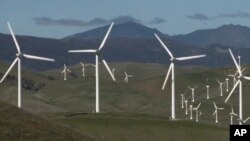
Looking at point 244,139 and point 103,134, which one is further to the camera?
point 103,134

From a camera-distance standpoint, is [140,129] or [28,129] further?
[140,129]

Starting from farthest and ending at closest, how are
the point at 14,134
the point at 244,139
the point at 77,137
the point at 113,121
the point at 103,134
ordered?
1. the point at 113,121
2. the point at 103,134
3. the point at 77,137
4. the point at 14,134
5. the point at 244,139

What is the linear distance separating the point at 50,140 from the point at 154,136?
218 ft

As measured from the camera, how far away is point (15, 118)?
7919 cm

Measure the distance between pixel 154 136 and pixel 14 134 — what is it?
67582 mm

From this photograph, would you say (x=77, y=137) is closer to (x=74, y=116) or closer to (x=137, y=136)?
(x=137, y=136)

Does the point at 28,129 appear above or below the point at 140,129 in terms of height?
above

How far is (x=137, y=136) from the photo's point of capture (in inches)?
5349

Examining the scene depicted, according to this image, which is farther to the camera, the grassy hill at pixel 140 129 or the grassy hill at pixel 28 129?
the grassy hill at pixel 140 129

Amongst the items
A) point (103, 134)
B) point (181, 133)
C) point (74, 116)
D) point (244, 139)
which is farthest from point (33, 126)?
point (74, 116)

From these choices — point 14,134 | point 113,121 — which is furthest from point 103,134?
point 14,134

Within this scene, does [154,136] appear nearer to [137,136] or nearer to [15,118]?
[137,136]

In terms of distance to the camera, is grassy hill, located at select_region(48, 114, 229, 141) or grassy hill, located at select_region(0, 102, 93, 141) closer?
grassy hill, located at select_region(0, 102, 93, 141)

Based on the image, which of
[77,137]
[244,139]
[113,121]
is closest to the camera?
[244,139]
